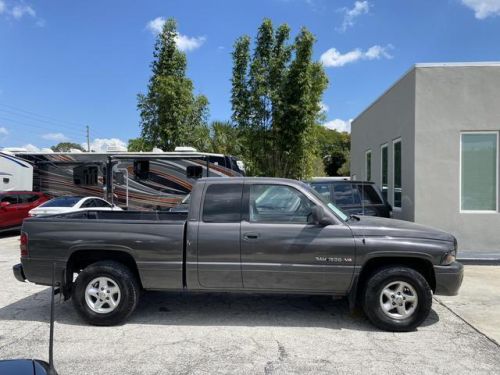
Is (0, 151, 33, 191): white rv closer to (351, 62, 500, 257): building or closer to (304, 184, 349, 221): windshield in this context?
(351, 62, 500, 257): building

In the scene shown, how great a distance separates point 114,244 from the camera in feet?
19.2

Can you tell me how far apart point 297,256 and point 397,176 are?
7.59m

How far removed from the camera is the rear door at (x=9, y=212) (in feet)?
51.5

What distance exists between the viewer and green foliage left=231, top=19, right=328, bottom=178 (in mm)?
17891

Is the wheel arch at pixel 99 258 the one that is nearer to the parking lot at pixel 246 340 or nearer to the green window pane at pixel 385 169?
the parking lot at pixel 246 340

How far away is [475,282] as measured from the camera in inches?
328

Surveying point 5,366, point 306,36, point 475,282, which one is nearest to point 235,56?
point 306,36

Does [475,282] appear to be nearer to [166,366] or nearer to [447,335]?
[447,335]

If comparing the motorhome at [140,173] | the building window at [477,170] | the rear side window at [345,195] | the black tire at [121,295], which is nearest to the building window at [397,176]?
the building window at [477,170]

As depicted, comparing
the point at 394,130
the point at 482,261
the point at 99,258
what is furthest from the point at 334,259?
the point at 394,130

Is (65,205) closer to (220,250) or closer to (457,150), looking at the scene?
(220,250)

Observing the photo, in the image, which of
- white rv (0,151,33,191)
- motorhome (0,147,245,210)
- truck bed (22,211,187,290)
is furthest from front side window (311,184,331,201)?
white rv (0,151,33,191)

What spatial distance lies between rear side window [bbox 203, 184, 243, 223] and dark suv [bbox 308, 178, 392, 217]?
4866 mm

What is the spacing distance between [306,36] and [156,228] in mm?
13889
